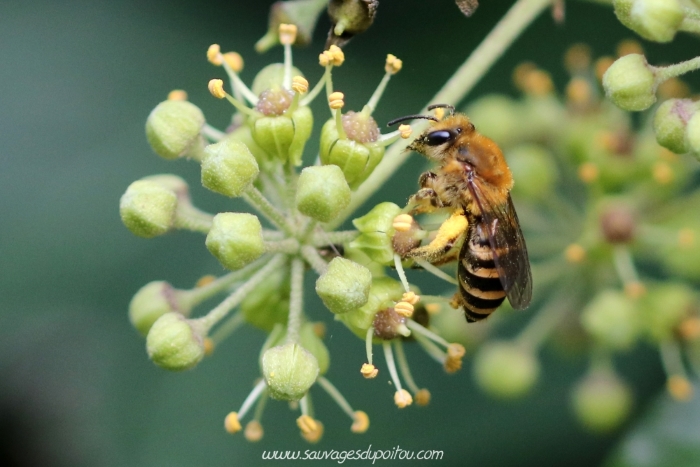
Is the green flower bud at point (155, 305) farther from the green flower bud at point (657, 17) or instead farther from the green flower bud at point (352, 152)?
the green flower bud at point (657, 17)

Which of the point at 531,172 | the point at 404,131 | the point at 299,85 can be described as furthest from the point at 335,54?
the point at 531,172

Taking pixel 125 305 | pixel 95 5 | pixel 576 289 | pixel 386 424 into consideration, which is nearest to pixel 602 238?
pixel 576 289

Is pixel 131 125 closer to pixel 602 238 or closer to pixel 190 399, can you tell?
pixel 190 399

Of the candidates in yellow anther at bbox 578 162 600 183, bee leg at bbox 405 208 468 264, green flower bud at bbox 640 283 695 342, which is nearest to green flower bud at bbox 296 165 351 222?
bee leg at bbox 405 208 468 264

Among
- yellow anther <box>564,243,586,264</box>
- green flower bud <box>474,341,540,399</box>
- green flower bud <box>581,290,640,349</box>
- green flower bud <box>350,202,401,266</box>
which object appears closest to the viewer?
green flower bud <box>350,202,401,266</box>

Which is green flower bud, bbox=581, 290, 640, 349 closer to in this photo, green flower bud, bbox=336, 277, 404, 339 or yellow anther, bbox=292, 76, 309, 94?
green flower bud, bbox=336, 277, 404, 339

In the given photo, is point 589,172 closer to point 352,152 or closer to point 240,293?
point 352,152
